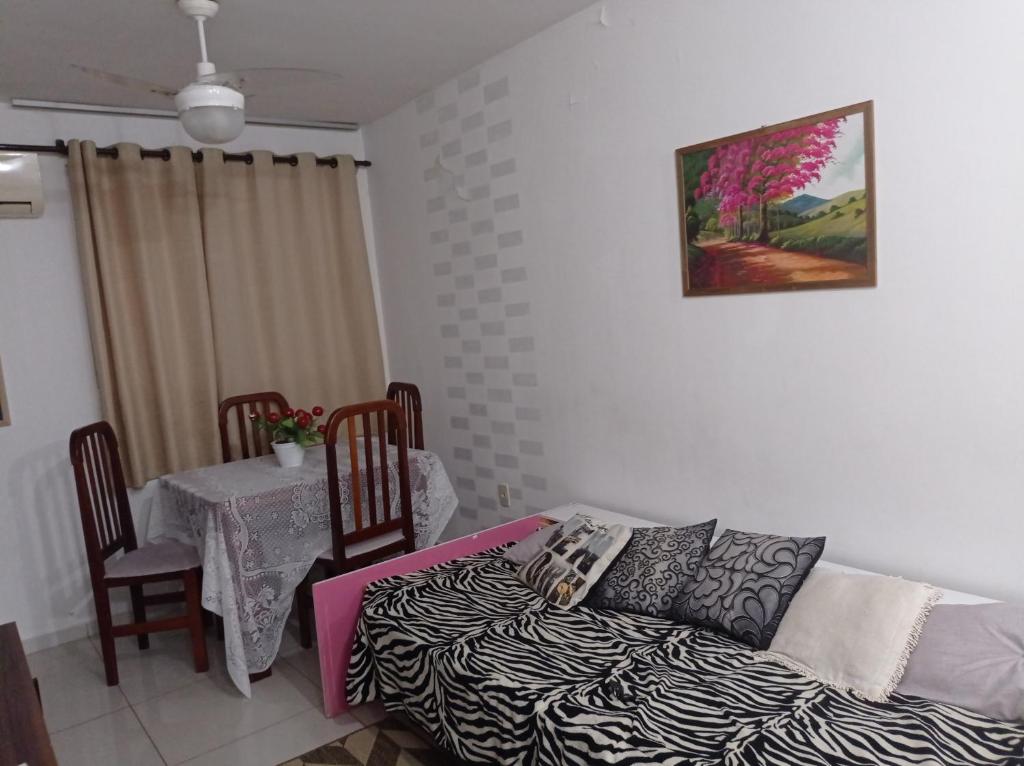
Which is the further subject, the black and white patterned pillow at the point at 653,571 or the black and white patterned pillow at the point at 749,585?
the black and white patterned pillow at the point at 653,571

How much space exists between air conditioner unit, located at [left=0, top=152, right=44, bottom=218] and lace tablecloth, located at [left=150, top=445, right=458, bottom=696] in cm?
122

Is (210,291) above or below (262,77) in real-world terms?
below

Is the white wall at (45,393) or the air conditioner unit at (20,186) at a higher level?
the air conditioner unit at (20,186)

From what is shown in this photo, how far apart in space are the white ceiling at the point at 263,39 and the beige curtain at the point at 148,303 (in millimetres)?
349

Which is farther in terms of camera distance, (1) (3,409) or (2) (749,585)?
(1) (3,409)

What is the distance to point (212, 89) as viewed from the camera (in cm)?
227

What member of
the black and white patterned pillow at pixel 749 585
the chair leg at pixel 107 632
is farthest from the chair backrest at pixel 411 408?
the black and white patterned pillow at pixel 749 585

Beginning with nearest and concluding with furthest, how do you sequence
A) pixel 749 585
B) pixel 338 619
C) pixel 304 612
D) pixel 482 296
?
pixel 749 585 < pixel 338 619 < pixel 304 612 < pixel 482 296

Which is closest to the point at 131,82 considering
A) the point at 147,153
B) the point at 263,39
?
the point at 263,39

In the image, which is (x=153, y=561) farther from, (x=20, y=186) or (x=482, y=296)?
(x=482, y=296)

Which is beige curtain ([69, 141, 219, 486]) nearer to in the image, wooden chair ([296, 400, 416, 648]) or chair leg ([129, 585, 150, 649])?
chair leg ([129, 585, 150, 649])

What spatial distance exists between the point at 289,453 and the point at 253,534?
48 cm

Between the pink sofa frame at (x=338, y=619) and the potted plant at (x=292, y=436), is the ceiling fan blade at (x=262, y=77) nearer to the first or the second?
the potted plant at (x=292, y=436)

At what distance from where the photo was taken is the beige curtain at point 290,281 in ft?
12.1
